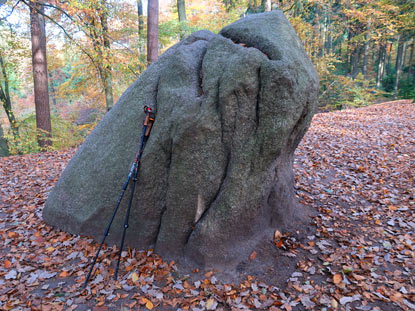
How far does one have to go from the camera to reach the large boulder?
3.18 meters

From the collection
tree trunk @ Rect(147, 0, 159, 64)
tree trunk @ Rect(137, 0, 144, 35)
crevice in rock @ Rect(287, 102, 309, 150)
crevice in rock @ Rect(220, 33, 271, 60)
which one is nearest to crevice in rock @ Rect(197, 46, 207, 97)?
crevice in rock @ Rect(220, 33, 271, 60)

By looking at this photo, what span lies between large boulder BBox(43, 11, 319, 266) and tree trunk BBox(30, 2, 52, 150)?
24.7 ft

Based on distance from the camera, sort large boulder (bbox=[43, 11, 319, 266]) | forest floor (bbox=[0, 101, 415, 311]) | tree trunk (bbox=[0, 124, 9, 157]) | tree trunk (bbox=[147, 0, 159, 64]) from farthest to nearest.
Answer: tree trunk (bbox=[0, 124, 9, 157]), tree trunk (bbox=[147, 0, 159, 64]), large boulder (bbox=[43, 11, 319, 266]), forest floor (bbox=[0, 101, 415, 311])

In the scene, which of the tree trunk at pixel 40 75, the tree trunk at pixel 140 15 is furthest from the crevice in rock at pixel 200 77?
the tree trunk at pixel 140 15

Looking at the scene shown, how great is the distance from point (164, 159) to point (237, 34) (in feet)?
7.01

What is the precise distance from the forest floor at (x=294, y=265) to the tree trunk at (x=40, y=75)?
4836 mm

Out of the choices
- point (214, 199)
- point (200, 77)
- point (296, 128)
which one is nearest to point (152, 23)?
point (200, 77)

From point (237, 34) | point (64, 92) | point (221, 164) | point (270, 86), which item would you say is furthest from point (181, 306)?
point (64, 92)

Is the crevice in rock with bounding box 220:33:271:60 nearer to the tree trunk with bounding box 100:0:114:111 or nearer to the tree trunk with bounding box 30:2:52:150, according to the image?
the tree trunk with bounding box 100:0:114:111

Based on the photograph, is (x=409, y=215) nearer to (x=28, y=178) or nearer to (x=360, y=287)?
(x=360, y=287)

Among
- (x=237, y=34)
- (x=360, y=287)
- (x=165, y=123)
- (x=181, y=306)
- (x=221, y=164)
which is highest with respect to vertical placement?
(x=237, y=34)

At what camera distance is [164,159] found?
3510 millimetres

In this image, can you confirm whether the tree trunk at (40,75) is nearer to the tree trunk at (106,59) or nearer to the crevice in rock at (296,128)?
the tree trunk at (106,59)

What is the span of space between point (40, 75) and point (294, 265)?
10841 mm
